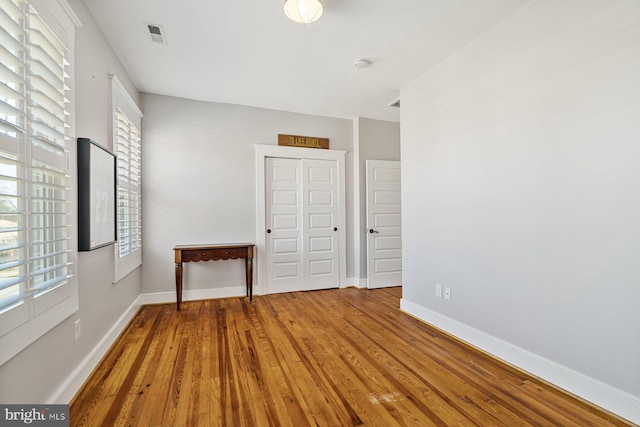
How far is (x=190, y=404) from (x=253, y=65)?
2910 millimetres

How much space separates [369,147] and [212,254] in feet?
9.12

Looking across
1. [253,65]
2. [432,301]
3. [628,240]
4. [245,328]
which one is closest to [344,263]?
[432,301]

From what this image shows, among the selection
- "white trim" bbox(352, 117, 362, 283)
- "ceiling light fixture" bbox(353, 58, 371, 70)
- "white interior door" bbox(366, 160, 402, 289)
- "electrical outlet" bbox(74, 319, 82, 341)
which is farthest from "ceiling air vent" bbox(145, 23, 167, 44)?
"white interior door" bbox(366, 160, 402, 289)

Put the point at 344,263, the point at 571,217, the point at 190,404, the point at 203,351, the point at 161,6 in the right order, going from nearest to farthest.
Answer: the point at 190,404, the point at 571,217, the point at 161,6, the point at 203,351, the point at 344,263

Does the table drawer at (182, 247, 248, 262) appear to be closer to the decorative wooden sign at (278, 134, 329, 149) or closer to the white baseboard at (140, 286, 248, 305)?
the white baseboard at (140, 286, 248, 305)

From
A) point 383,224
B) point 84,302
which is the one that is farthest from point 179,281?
point 383,224

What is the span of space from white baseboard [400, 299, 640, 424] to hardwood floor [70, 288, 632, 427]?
7 centimetres

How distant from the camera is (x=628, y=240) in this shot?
1.64 metres

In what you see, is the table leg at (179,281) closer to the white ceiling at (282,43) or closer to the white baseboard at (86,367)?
the white baseboard at (86,367)

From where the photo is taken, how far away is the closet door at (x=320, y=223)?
4410 mm

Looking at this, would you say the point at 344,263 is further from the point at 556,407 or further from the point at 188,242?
the point at 556,407

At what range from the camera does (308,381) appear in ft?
6.60

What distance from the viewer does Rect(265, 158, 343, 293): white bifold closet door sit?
4266mm

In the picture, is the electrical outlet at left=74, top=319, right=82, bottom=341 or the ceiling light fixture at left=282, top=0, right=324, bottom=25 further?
the ceiling light fixture at left=282, top=0, right=324, bottom=25
